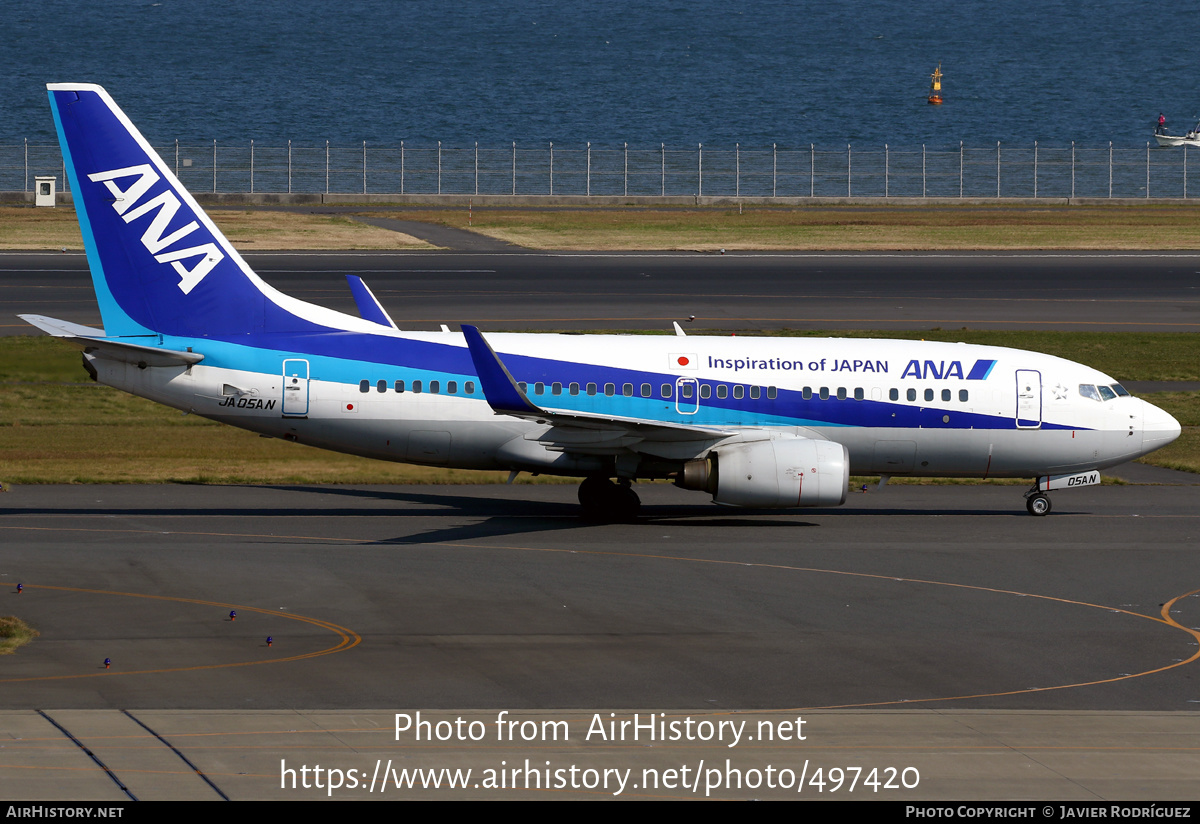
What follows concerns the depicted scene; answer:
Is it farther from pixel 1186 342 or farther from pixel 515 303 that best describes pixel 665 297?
pixel 1186 342

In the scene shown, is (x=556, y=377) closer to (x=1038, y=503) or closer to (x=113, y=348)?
(x=113, y=348)

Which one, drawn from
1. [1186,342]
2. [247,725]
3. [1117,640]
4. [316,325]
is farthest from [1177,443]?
[247,725]

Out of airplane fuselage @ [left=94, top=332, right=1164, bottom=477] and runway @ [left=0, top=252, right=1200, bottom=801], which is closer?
runway @ [left=0, top=252, right=1200, bottom=801]

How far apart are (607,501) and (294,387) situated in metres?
7.19

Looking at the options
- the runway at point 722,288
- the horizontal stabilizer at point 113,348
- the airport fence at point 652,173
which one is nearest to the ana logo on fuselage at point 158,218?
the horizontal stabilizer at point 113,348

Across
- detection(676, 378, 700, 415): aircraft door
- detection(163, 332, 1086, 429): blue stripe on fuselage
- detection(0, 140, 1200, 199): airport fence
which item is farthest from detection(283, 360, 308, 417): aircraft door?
detection(0, 140, 1200, 199): airport fence

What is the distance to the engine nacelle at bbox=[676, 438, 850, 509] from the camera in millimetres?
31266

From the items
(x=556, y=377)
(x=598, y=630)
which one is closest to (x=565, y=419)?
(x=556, y=377)

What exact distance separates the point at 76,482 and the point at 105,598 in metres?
12.7

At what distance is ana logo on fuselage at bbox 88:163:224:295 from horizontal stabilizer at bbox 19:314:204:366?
4.96 ft

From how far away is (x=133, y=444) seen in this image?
137ft

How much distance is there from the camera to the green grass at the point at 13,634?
21.5 meters

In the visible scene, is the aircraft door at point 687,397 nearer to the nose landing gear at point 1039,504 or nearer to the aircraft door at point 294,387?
the aircraft door at point 294,387

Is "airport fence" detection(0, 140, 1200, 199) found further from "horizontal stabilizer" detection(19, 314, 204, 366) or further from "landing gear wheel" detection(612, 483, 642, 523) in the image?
"landing gear wheel" detection(612, 483, 642, 523)
